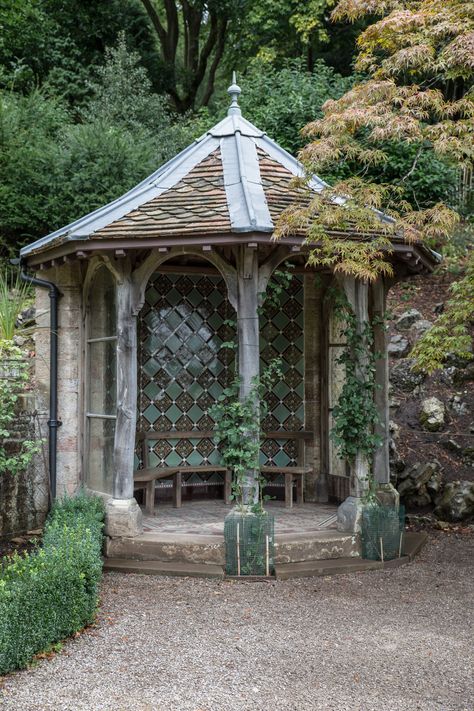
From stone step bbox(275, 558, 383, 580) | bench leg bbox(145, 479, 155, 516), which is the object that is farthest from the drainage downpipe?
stone step bbox(275, 558, 383, 580)

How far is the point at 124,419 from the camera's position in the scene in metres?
6.91

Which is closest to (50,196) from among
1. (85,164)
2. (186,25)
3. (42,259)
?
(85,164)

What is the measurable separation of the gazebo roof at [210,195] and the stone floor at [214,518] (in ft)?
9.70

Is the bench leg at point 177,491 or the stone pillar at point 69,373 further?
the bench leg at point 177,491

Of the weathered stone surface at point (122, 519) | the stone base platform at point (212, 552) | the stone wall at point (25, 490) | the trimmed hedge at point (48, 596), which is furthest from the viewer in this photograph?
the stone wall at point (25, 490)

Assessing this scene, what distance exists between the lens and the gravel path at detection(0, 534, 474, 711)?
3.98m

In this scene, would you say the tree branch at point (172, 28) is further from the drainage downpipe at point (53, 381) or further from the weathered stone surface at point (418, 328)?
the drainage downpipe at point (53, 381)

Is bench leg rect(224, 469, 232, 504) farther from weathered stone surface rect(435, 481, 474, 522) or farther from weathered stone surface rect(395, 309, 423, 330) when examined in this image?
weathered stone surface rect(395, 309, 423, 330)

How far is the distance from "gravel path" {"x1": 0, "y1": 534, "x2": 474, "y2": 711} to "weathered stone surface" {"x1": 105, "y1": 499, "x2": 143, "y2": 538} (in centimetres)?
47

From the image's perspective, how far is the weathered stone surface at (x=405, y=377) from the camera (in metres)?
11.7

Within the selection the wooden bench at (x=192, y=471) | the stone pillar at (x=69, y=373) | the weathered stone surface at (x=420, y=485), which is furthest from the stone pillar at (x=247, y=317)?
the weathered stone surface at (x=420, y=485)

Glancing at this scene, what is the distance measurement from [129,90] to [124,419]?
9.73 meters

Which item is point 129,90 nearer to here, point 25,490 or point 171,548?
point 25,490

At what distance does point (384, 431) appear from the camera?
7820 mm
